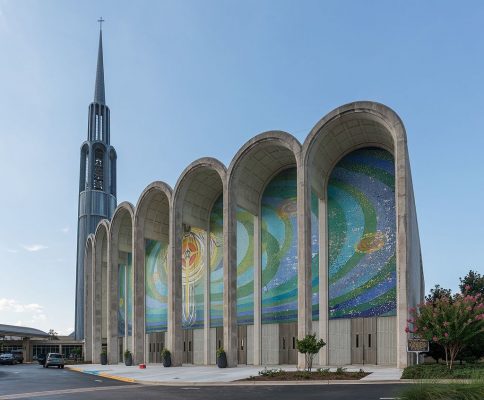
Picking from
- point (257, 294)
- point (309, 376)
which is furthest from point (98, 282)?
point (309, 376)

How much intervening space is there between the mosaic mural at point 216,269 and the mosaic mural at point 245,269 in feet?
6.31

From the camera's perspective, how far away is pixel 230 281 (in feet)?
117

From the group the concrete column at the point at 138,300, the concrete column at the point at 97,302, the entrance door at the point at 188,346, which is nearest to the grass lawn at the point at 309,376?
the entrance door at the point at 188,346

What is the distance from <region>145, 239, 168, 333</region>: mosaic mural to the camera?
48531 mm

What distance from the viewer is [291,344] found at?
37.4 metres

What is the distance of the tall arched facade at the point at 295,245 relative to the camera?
106 feet

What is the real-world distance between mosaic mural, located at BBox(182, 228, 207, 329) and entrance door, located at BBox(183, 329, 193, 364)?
2.07 ft

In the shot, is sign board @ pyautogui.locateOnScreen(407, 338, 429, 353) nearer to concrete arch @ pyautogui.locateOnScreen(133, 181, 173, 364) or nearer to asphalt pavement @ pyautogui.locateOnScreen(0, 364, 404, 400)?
asphalt pavement @ pyautogui.locateOnScreen(0, 364, 404, 400)

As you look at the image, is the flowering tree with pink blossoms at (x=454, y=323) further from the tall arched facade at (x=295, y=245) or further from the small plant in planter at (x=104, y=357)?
the small plant in planter at (x=104, y=357)

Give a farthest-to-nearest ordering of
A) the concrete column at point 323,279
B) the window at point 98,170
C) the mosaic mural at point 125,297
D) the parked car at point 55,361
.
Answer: the window at point 98,170 → the mosaic mural at point 125,297 → the parked car at point 55,361 → the concrete column at point 323,279

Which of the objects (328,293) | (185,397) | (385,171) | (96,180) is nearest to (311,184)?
(385,171)

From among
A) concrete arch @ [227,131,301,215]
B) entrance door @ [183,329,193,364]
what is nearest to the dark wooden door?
concrete arch @ [227,131,301,215]

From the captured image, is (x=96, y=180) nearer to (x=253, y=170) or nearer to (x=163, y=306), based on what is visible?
(x=163, y=306)

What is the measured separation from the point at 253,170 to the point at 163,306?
17.3 meters
